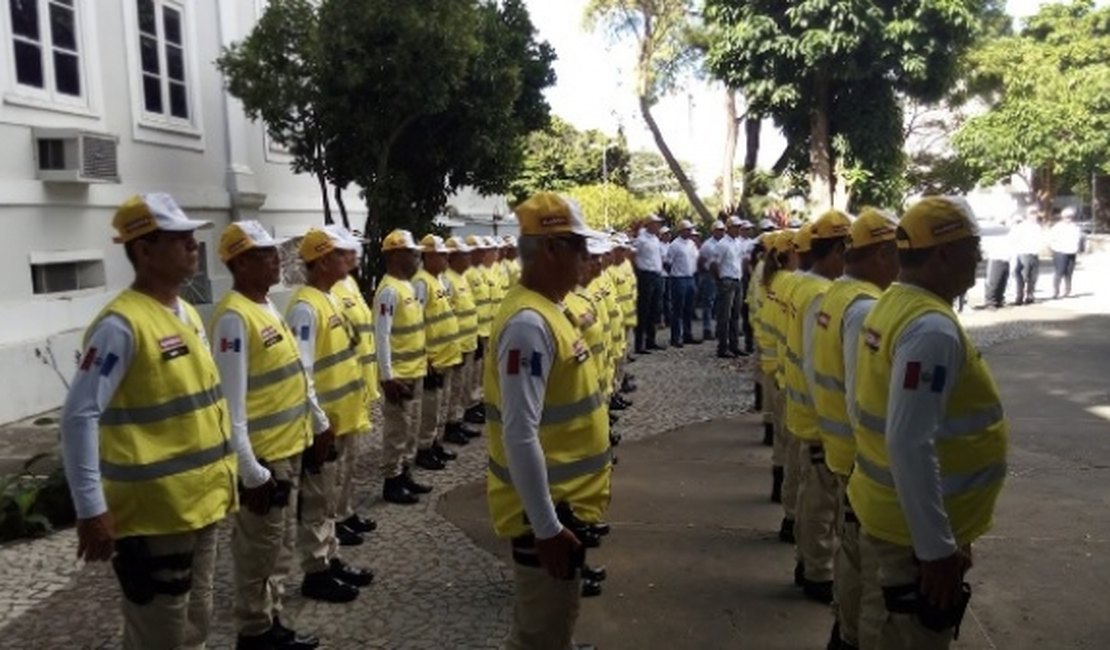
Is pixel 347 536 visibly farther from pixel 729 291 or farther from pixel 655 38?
pixel 655 38

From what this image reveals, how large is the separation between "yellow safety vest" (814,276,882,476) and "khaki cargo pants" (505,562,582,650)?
1674 millimetres

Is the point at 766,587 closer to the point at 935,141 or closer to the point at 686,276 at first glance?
the point at 686,276

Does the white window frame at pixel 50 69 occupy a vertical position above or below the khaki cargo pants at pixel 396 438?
above

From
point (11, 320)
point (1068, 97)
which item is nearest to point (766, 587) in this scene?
point (11, 320)

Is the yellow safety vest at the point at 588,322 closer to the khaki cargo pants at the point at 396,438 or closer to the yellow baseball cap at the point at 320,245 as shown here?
the yellow baseball cap at the point at 320,245

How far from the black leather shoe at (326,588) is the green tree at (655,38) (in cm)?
2259

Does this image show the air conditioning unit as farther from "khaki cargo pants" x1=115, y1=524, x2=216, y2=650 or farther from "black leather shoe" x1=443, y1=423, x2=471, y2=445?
"khaki cargo pants" x1=115, y1=524, x2=216, y2=650

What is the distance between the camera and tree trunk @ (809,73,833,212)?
837 inches

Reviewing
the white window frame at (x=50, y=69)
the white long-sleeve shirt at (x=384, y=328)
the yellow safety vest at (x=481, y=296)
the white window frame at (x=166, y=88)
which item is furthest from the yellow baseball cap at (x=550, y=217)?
the white window frame at (x=166, y=88)

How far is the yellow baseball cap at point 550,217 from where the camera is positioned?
3.31 meters

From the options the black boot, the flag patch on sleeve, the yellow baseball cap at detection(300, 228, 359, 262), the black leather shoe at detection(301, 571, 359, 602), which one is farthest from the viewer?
the black boot

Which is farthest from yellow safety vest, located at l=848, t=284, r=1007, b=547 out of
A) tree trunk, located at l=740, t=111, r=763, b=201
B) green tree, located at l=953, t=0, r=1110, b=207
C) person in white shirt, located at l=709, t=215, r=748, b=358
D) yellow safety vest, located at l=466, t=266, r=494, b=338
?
green tree, located at l=953, t=0, r=1110, b=207

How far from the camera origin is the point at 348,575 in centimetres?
539

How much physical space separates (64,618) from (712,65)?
18967 mm
